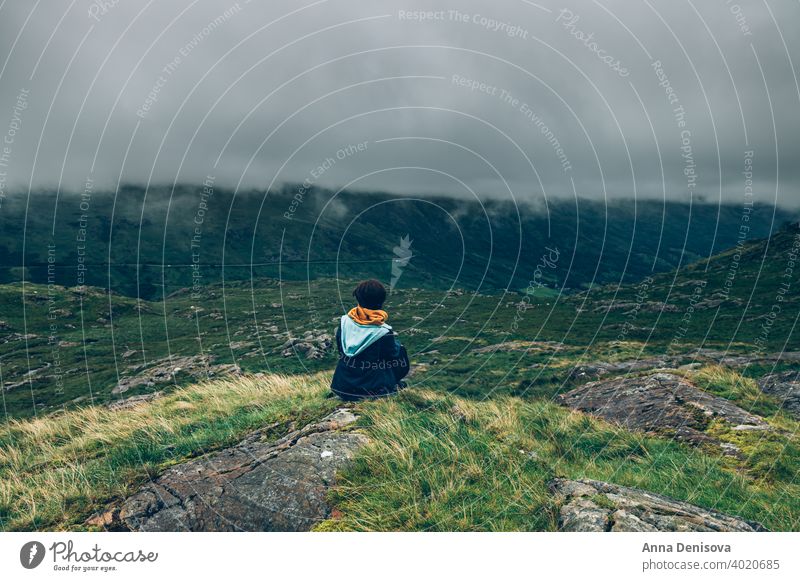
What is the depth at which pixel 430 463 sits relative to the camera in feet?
21.9

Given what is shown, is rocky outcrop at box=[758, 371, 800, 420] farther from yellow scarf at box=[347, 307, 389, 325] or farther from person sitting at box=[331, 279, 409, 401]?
yellow scarf at box=[347, 307, 389, 325]

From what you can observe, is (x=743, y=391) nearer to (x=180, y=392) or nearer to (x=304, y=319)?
(x=180, y=392)

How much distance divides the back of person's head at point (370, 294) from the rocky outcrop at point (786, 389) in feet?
35.1

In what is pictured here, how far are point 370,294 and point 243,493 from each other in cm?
465

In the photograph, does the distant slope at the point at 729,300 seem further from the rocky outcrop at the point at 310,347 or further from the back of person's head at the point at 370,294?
the back of person's head at the point at 370,294

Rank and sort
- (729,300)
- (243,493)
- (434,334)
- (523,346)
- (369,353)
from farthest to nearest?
(729,300)
(434,334)
(523,346)
(369,353)
(243,493)

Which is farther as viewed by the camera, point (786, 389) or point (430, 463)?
point (786, 389)

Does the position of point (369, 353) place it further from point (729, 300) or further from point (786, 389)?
point (729, 300)

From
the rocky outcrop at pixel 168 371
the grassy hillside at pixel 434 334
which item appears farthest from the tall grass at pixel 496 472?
the rocky outcrop at pixel 168 371

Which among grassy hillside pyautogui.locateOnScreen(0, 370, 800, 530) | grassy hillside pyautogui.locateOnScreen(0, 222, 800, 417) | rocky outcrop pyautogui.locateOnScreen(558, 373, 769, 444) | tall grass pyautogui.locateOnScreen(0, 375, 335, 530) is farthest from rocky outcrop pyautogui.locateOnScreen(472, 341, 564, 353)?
tall grass pyautogui.locateOnScreen(0, 375, 335, 530)

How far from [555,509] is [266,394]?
7.81m

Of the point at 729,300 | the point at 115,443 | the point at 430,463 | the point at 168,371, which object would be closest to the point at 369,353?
the point at 430,463

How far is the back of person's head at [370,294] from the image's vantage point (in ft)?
31.2

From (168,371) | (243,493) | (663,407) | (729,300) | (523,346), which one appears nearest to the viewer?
(243,493)
